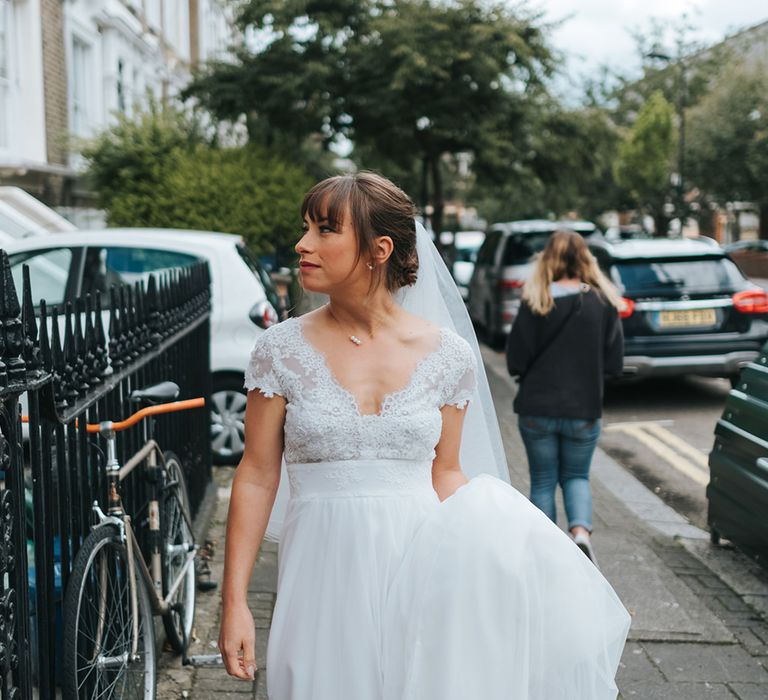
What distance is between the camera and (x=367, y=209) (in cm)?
241

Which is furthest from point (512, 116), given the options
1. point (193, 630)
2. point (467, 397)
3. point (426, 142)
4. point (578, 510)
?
point (467, 397)

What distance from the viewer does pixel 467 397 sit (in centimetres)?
258

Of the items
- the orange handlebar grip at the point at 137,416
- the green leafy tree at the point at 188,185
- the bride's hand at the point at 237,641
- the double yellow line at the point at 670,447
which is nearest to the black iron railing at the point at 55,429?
the orange handlebar grip at the point at 137,416

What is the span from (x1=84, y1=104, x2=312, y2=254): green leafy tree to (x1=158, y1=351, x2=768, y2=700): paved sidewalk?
739 cm

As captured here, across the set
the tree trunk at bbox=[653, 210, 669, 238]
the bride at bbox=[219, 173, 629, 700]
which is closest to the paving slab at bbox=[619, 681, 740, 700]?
the bride at bbox=[219, 173, 629, 700]

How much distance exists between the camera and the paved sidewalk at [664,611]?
4.07 m

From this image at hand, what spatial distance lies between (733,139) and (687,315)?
2959 cm

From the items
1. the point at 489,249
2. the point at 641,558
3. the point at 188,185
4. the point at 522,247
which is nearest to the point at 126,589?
the point at 641,558

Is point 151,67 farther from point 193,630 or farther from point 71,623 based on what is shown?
point 71,623

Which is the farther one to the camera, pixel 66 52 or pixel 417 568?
pixel 66 52

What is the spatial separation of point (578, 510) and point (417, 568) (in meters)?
3.30

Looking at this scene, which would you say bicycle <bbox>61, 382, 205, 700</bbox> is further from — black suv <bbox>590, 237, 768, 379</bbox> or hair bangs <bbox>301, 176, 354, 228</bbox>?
black suv <bbox>590, 237, 768, 379</bbox>

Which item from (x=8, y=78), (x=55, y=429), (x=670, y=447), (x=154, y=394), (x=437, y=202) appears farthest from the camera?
(x=437, y=202)

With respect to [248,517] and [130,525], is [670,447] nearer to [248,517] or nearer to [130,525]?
[130,525]
